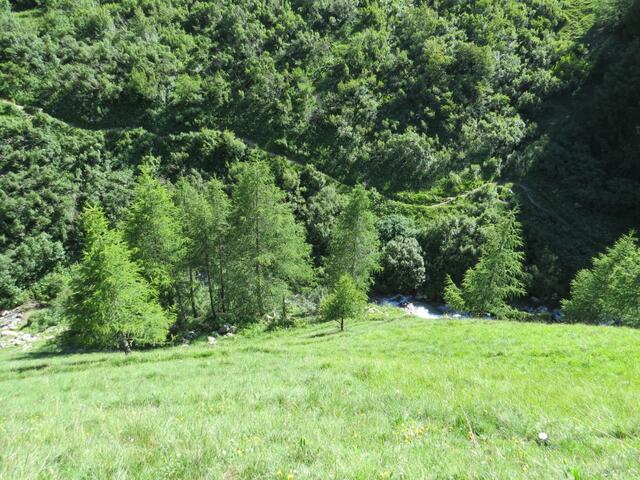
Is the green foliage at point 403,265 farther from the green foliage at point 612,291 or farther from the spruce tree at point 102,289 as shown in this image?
the spruce tree at point 102,289

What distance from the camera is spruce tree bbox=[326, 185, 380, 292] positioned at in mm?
39406

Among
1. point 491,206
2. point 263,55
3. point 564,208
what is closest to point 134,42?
point 263,55

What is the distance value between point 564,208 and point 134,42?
89.1m

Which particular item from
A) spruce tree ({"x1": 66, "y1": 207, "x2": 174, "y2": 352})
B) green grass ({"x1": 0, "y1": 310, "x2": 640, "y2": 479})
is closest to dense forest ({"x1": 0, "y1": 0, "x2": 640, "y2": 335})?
spruce tree ({"x1": 66, "y1": 207, "x2": 174, "y2": 352})

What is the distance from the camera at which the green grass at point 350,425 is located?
397cm

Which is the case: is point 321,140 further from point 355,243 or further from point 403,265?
point 355,243

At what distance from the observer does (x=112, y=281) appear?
2414 cm

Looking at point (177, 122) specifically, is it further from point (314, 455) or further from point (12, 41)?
point (314, 455)

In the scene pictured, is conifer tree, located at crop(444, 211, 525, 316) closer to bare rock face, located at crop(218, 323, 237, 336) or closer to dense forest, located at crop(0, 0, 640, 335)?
dense forest, located at crop(0, 0, 640, 335)

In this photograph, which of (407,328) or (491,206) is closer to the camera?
(407,328)

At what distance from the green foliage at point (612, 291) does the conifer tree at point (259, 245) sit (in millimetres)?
30459

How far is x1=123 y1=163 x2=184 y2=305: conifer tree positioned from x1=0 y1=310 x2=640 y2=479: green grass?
18799 mm

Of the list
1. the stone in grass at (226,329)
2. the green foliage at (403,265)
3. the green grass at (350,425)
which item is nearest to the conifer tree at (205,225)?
the stone in grass at (226,329)

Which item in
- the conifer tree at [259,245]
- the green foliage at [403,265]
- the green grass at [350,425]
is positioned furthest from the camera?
the green foliage at [403,265]
